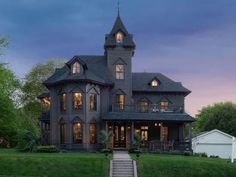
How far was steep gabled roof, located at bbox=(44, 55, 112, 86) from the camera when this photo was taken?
52.1 m

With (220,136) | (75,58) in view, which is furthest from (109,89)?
(220,136)

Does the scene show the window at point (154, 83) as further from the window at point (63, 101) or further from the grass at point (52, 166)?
the grass at point (52, 166)

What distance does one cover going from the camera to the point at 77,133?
5234 cm

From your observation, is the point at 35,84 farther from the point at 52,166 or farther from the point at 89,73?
the point at 52,166

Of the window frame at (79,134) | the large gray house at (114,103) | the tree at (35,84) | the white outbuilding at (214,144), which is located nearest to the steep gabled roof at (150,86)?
the large gray house at (114,103)

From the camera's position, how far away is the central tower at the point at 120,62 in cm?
5594

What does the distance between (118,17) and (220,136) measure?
1916cm

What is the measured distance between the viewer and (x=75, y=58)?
5231 centimetres

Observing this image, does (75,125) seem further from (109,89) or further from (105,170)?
(105,170)

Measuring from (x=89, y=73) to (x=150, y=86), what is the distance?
8.19m

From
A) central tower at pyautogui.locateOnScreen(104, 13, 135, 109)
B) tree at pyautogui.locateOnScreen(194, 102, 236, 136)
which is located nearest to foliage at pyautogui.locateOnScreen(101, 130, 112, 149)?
central tower at pyautogui.locateOnScreen(104, 13, 135, 109)

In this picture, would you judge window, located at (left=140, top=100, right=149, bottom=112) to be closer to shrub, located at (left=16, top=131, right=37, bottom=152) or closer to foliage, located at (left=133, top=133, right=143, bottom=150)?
foliage, located at (left=133, top=133, right=143, bottom=150)

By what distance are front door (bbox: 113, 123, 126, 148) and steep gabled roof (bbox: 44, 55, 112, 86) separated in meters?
5.04

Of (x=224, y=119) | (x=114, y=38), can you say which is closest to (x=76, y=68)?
(x=114, y=38)
